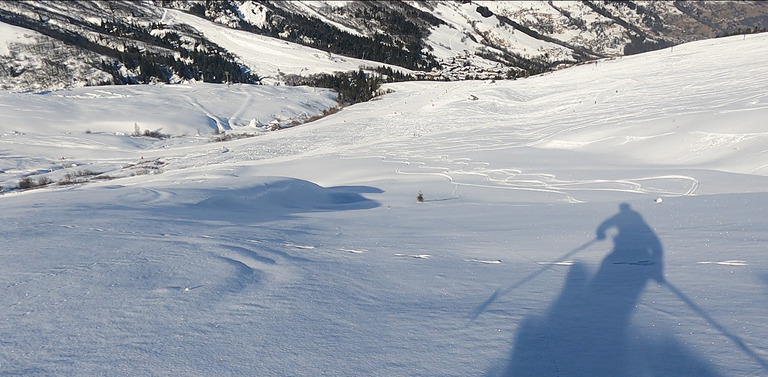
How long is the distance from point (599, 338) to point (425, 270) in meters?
1.77

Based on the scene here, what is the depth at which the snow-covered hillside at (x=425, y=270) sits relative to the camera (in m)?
2.58

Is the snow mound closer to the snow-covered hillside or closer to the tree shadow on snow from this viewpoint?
the snow-covered hillside

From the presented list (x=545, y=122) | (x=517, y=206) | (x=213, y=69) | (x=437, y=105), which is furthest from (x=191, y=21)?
(x=517, y=206)

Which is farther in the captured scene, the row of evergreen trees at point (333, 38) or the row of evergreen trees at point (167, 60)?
the row of evergreen trees at point (333, 38)

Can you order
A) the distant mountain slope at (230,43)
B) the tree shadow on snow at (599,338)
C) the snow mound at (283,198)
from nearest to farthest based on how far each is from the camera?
the tree shadow on snow at (599,338)
the snow mound at (283,198)
the distant mountain slope at (230,43)

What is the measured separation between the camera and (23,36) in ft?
183

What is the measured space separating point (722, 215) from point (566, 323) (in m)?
3.79

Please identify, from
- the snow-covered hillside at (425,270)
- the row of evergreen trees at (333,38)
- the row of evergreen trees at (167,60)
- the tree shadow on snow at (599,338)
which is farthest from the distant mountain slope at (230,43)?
the tree shadow on snow at (599,338)

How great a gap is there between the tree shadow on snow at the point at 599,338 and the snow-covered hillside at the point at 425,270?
0.05 feet

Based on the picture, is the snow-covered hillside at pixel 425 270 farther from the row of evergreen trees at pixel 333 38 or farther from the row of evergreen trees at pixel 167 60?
the row of evergreen trees at pixel 333 38

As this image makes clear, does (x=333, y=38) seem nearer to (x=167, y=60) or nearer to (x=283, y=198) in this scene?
(x=167, y=60)

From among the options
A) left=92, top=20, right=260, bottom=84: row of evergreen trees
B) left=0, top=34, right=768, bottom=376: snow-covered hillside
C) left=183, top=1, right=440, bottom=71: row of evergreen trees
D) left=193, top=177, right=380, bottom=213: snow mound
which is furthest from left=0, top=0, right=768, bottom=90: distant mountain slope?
left=193, top=177, right=380, bottom=213: snow mound

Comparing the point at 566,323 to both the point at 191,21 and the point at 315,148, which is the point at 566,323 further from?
the point at 191,21

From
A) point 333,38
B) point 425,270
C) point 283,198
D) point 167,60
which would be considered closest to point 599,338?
point 425,270
